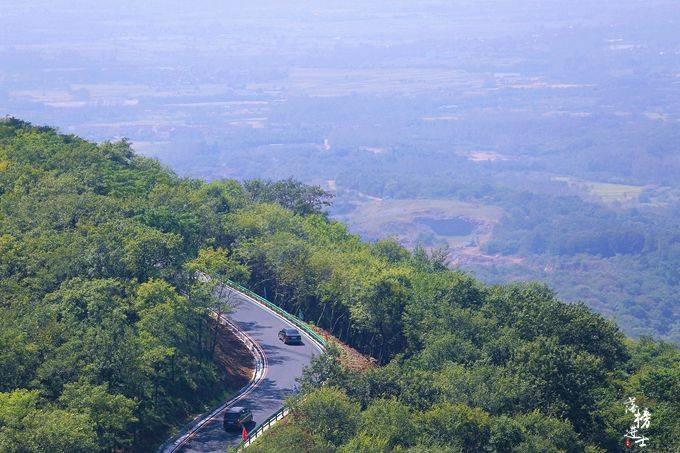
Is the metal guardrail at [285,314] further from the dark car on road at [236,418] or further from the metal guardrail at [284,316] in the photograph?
the dark car on road at [236,418]

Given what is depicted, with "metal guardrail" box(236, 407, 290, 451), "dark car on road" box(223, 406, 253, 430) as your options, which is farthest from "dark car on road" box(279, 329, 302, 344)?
"dark car on road" box(223, 406, 253, 430)

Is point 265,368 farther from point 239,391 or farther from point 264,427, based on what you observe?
point 264,427

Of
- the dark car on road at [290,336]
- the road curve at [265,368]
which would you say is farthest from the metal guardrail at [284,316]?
the dark car on road at [290,336]

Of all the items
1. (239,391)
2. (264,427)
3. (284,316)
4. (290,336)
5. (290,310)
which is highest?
(290,336)

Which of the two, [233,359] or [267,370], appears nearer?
[267,370]

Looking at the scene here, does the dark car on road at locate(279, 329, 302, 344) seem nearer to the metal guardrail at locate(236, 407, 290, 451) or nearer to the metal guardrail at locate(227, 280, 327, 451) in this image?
the metal guardrail at locate(227, 280, 327, 451)

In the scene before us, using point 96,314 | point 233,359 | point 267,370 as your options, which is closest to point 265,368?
point 267,370
